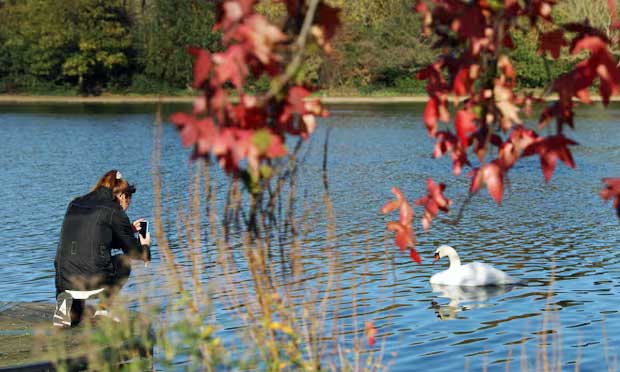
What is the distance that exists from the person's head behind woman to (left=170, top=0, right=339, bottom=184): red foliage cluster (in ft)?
17.2

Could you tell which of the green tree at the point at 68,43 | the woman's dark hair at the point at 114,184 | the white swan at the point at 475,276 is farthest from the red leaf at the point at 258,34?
the green tree at the point at 68,43

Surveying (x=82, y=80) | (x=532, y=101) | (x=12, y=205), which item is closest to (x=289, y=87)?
(x=532, y=101)

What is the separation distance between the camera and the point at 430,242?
1714cm

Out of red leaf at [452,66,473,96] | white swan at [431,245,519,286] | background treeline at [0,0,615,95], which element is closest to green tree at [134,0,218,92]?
background treeline at [0,0,615,95]

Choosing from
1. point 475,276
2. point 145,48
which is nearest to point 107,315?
point 475,276

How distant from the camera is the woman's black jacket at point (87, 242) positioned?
8.45 m

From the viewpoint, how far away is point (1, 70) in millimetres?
82625

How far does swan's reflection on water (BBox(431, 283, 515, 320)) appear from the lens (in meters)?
12.6

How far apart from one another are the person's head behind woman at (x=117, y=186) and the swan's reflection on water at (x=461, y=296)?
480 centimetres

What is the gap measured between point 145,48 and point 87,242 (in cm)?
7401

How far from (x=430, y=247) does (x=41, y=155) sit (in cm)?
2078

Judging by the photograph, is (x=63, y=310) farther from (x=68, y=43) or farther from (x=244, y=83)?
(x=68, y=43)

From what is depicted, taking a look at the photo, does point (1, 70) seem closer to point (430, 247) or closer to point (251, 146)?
point (430, 247)

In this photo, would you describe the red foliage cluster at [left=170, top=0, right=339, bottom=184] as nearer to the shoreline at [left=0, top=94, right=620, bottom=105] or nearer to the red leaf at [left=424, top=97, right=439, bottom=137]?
the red leaf at [left=424, top=97, right=439, bottom=137]
